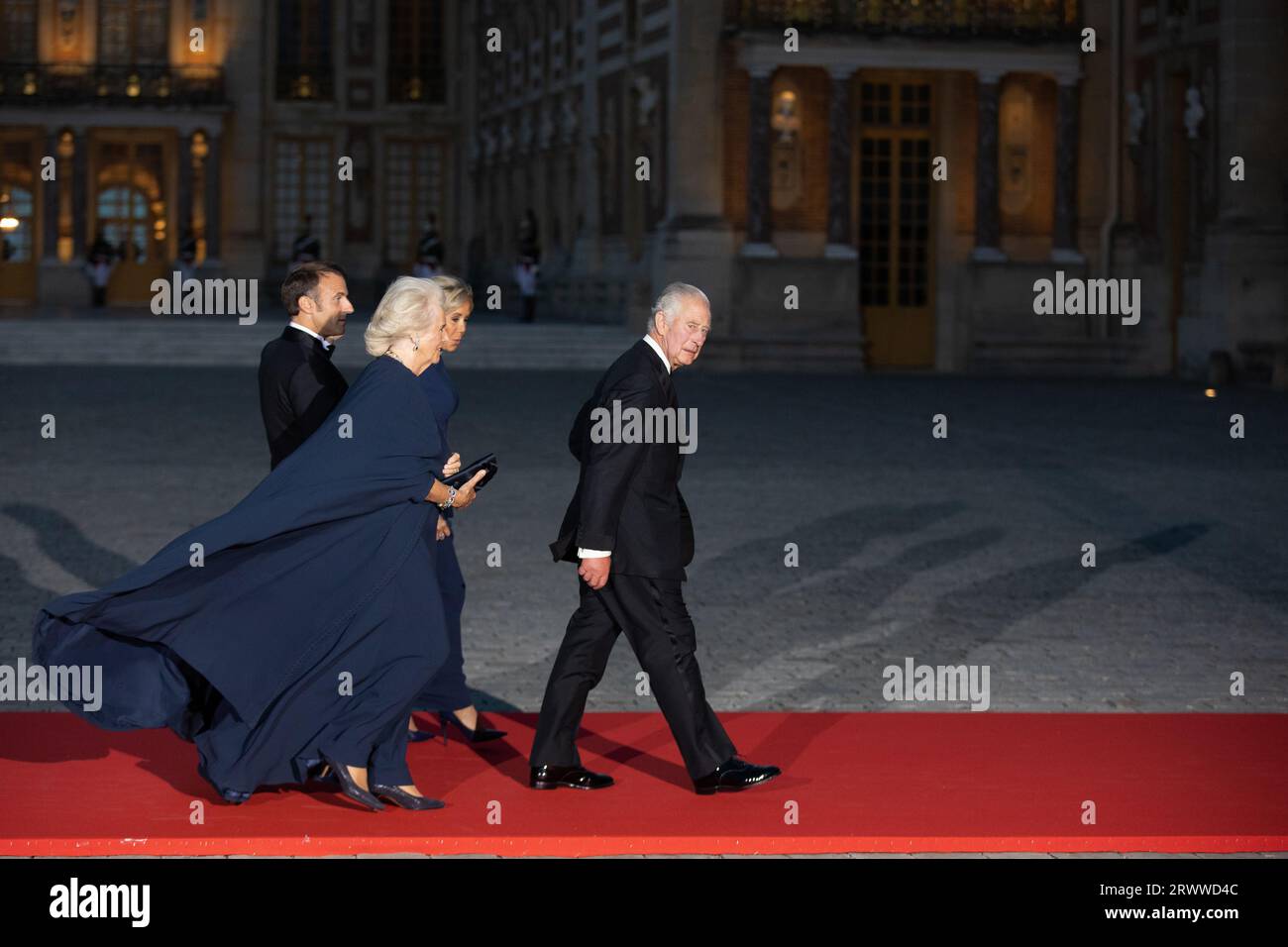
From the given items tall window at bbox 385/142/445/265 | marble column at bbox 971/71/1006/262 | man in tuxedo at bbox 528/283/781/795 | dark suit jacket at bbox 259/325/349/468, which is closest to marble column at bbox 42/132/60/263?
tall window at bbox 385/142/445/265

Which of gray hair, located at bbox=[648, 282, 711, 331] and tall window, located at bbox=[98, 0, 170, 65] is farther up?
tall window, located at bbox=[98, 0, 170, 65]

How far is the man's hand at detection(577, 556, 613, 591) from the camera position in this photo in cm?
743

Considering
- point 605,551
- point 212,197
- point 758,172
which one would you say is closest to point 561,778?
point 605,551

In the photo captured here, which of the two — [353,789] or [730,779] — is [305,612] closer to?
[353,789]

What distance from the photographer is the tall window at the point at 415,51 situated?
53688mm

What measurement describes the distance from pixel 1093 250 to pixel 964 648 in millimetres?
26268

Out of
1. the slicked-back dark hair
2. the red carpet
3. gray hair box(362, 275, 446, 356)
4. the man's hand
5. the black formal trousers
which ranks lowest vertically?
the red carpet

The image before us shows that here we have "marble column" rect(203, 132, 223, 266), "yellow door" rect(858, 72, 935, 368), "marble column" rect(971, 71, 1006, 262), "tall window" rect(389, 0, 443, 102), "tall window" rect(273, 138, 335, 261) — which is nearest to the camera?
"marble column" rect(971, 71, 1006, 262)

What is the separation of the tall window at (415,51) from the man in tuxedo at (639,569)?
154 ft

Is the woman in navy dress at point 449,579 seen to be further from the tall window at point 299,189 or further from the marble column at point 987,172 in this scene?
the tall window at point 299,189

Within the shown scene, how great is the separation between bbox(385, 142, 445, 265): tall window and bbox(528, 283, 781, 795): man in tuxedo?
46.1 metres

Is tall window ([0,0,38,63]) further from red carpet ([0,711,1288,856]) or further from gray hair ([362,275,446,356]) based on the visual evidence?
gray hair ([362,275,446,356])

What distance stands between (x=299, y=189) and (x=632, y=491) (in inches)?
1839

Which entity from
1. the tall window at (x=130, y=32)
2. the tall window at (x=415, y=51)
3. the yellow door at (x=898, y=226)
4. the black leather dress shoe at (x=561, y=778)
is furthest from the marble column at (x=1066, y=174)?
the black leather dress shoe at (x=561, y=778)
